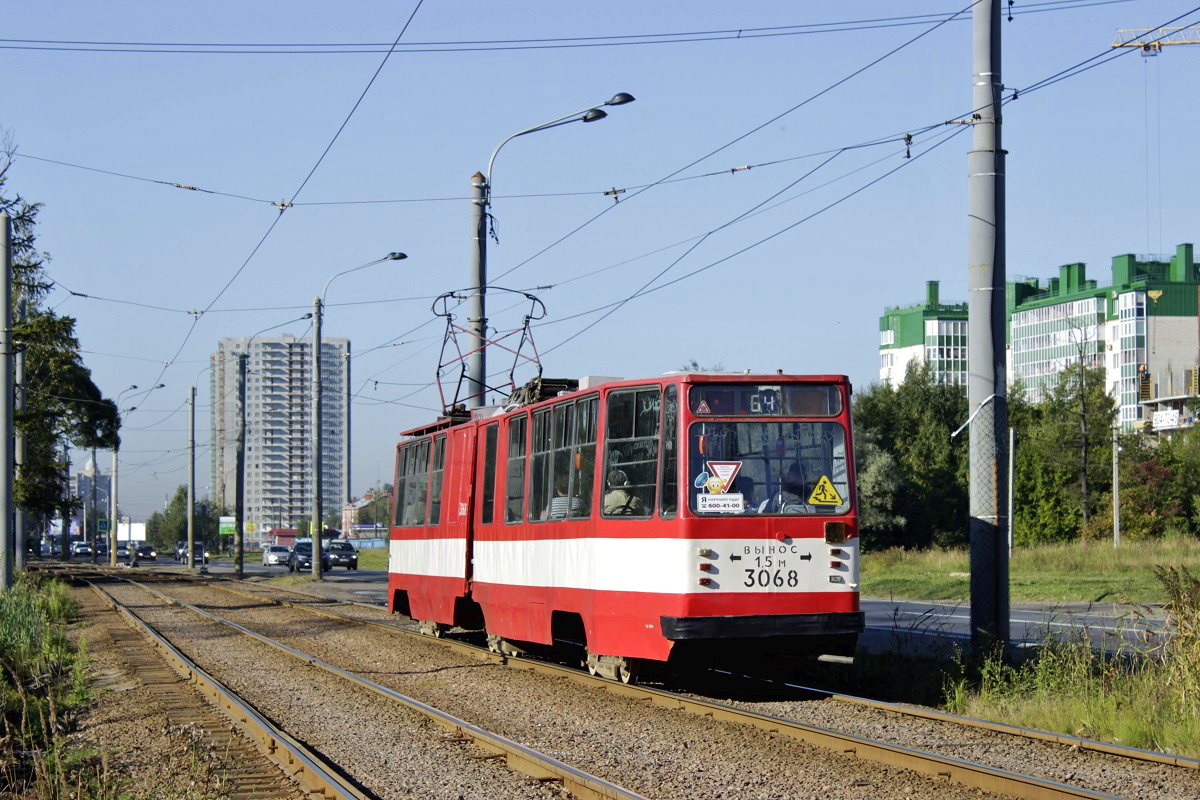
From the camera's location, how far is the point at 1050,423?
254ft

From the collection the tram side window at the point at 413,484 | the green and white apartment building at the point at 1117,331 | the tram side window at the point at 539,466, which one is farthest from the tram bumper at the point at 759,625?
the green and white apartment building at the point at 1117,331

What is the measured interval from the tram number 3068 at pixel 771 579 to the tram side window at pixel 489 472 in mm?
5401

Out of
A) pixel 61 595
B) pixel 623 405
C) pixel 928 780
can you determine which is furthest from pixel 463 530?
pixel 61 595

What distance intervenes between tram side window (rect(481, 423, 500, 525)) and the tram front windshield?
16.6 ft

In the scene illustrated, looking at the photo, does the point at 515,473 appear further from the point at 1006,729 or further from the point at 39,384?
the point at 39,384

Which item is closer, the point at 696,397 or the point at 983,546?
the point at 696,397

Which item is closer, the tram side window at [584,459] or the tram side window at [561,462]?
the tram side window at [584,459]

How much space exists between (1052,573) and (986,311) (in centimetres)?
2376

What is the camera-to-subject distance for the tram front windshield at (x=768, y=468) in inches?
488

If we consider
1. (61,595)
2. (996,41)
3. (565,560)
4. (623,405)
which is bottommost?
(61,595)

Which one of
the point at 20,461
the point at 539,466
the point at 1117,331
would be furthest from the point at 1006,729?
the point at 1117,331

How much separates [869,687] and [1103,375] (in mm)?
83981

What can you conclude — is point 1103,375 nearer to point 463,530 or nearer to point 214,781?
point 463,530

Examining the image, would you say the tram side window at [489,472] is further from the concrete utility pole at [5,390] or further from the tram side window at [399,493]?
the concrete utility pole at [5,390]
